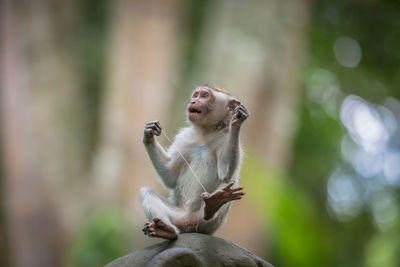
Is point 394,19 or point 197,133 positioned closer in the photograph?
point 197,133

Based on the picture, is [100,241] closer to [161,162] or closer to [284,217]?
[284,217]

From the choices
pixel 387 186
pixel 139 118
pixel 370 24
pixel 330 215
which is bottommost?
pixel 330 215

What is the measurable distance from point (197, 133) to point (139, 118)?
8.47 meters

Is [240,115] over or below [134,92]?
over

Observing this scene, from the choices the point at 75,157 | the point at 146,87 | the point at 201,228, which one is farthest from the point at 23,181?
the point at 201,228

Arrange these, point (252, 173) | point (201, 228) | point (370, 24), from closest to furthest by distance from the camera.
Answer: point (201, 228), point (252, 173), point (370, 24)

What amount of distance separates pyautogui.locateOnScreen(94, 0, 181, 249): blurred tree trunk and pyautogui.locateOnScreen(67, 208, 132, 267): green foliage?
41 cm

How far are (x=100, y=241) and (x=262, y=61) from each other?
5.23 meters

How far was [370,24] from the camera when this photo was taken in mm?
15406

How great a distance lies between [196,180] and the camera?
5871mm

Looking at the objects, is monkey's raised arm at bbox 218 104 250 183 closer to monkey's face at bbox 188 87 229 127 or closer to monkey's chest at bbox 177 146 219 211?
monkey's chest at bbox 177 146 219 211

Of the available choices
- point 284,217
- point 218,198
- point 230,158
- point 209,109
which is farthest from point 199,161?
point 284,217

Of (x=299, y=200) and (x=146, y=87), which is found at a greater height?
(x=146, y=87)

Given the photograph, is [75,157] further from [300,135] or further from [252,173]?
[300,135]
